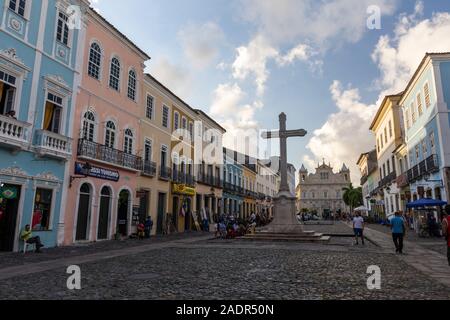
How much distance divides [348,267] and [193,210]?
21.4 meters

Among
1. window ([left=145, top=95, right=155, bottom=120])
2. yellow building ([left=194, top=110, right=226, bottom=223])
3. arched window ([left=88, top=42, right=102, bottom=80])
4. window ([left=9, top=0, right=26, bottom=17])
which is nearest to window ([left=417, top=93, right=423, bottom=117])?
yellow building ([left=194, top=110, right=226, bottom=223])

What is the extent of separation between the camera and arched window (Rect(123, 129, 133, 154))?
2005 centimetres

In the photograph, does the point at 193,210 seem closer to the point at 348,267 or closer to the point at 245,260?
the point at 245,260

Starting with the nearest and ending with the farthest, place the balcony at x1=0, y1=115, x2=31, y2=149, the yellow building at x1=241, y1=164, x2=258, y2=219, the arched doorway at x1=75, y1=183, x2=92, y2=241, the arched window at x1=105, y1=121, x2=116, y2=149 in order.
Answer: the balcony at x1=0, y1=115, x2=31, y2=149 → the arched doorway at x1=75, y1=183, x2=92, y2=241 → the arched window at x1=105, y1=121, x2=116, y2=149 → the yellow building at x1=241, y1=164, x2=258, y2=219

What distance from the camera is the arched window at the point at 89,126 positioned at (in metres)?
16.7

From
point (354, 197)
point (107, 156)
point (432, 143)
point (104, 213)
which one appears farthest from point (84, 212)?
point (354, 197)

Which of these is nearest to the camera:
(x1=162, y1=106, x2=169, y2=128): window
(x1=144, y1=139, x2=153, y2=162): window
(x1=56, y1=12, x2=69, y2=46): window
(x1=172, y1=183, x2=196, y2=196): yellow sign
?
(x1=56, y1=12, x2=69, y2=46): window

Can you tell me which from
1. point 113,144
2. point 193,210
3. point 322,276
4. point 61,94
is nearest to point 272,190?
point 193,210

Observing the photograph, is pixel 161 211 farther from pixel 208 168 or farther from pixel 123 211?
pixel 208 168

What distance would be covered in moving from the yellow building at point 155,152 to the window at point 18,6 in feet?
30.4

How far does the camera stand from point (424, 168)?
22.9 meters

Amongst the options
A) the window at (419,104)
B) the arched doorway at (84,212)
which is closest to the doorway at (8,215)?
the arched doorway at (84,212)

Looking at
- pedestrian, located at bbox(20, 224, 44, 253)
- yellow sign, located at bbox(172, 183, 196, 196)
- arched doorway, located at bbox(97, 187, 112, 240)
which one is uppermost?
yellow sign, located at bbox(172, 183, 196, 196)

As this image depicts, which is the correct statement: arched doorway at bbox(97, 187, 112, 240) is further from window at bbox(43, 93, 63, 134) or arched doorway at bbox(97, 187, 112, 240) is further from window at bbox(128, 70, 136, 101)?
window at bbox(128, 70, 136, 101)
